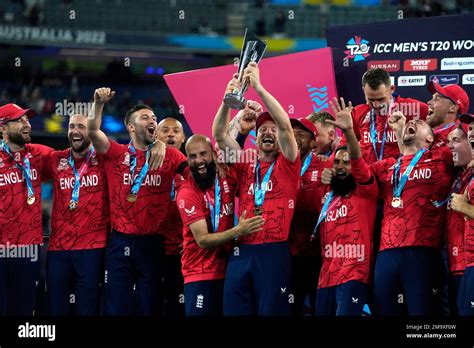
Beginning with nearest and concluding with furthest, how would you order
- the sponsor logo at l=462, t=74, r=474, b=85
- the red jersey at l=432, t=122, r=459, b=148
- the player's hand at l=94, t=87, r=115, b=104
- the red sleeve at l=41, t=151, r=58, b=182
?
the red jersey at l=432, t=122, r=459, b=148, the player's hand at l=94, t=87, r=115, b=104, the red sleeve at l=41, t=151, r=58, b=182, the sponsor logo at l=462, t=74, r=474, b=85

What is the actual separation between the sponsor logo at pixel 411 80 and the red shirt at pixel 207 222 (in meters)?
2.22

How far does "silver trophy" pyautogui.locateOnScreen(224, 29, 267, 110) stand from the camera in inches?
248

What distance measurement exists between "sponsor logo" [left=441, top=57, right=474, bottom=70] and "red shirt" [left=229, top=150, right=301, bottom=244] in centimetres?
211

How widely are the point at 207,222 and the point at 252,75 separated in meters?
1.04

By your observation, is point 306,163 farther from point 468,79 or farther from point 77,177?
point 468,79

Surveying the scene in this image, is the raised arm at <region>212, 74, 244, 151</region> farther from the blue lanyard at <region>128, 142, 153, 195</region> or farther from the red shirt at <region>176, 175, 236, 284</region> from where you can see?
the blue lanyard at <region>128, 142, 153, 195</region>

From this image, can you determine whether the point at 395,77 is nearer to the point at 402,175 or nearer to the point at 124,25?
the point at 402,175

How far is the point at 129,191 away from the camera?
22.6 ft

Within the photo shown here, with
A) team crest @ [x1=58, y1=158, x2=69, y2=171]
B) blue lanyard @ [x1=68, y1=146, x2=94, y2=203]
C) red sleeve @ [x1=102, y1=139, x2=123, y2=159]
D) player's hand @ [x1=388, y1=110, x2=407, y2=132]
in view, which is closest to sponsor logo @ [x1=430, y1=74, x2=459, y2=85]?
player's hand @ [x1=388, y1=110, x2=407, y2=132]

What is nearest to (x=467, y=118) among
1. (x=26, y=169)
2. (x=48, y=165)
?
(x=48, y=165)

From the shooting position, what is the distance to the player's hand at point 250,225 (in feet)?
20.3

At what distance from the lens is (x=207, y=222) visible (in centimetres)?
652

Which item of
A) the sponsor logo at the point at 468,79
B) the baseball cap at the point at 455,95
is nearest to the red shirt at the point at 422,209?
the baseball cap at the point at 455,95

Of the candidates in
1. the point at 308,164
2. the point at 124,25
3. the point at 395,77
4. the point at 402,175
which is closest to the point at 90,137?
the point at 308,164
